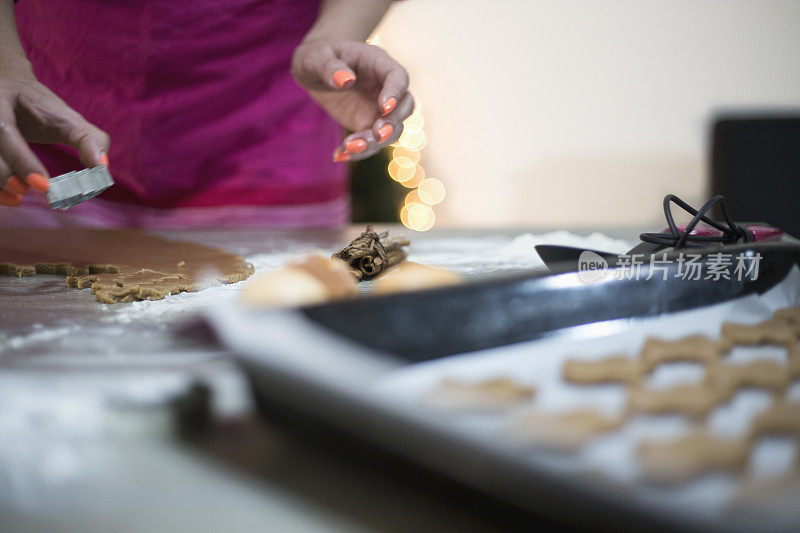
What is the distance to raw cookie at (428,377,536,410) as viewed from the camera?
31 centimetres

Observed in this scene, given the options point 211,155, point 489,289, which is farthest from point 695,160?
point 489,289

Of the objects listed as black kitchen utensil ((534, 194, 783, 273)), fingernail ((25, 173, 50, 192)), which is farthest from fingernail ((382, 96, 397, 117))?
fingernail ((25, 173, 50, 192))

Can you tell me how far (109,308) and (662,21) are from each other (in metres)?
3.19

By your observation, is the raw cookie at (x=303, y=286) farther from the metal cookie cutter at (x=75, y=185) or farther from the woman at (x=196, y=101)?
the woman at (x=196, y=101)

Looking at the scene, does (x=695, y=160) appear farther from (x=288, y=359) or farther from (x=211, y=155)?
(x=288, y=359)

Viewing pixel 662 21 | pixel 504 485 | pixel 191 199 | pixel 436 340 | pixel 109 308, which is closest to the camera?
pixel 504 485

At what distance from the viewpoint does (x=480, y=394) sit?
1.05 ft

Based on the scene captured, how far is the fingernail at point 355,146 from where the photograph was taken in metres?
0.91

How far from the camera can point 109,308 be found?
0.57m

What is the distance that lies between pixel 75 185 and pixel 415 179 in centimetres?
270

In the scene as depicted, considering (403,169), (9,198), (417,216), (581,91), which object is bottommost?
(417,216)

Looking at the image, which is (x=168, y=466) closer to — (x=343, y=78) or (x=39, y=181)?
(x=39, y=181)

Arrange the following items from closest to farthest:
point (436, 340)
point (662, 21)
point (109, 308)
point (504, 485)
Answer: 1. point (504, 485)
2. point (436, 340)
3. point (109, 308)
4. point (662, 21)

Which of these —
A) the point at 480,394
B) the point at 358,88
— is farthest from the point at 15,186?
the point at 480,394
